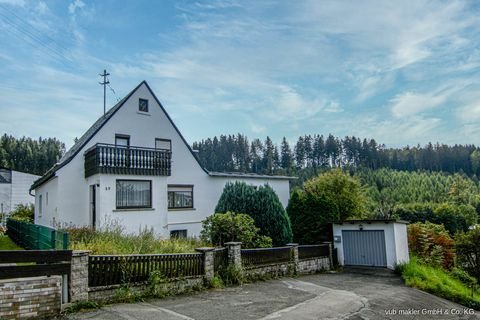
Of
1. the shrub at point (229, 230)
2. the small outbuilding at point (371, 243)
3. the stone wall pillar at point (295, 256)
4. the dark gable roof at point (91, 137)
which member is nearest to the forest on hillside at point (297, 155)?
the dark gable roof at point (91, 137)

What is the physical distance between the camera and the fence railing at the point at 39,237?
8570 millimetres

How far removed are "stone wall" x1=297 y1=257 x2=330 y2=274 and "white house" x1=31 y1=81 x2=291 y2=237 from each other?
706 cm

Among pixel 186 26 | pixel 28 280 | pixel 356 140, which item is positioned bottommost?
pixel 28 280

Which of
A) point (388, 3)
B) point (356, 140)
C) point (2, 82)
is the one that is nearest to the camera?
point (388, 3)

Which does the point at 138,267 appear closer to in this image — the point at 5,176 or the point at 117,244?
the point at 117,244

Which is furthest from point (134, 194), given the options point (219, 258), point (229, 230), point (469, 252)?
point (469, 252)

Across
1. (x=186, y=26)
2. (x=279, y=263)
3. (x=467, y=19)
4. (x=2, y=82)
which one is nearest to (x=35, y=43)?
(x=2, y=82)

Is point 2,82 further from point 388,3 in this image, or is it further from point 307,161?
point 307,161

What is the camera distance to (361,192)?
21.7 metres

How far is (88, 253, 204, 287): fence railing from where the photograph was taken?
26.1ft

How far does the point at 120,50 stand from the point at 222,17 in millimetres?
4962

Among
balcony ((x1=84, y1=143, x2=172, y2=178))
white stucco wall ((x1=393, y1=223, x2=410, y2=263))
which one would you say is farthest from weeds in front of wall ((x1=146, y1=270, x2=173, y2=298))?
white stucco wall ((x1=393, y1=223, x2=410, y2=263))

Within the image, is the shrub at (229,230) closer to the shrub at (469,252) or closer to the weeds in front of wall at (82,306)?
the weeds in front of wall at (82,306)

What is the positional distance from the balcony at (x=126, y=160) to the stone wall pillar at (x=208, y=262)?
7.58 m
